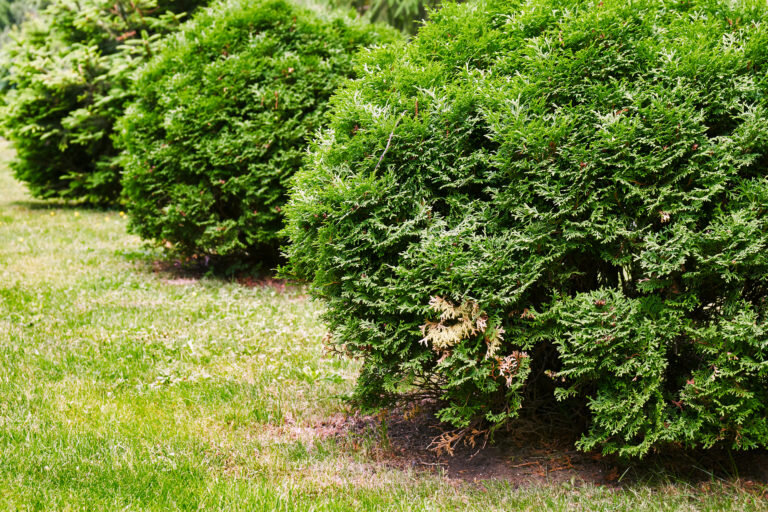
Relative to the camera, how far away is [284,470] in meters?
3.42

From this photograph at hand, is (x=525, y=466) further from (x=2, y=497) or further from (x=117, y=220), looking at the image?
(x=117, y=220)

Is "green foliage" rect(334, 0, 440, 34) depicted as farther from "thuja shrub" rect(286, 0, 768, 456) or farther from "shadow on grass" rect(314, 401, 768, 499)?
"shadow on grass" rect(314, 401, 768, 499)

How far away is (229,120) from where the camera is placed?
7156mm

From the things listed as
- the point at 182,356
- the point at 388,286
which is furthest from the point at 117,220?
the point at 388,286

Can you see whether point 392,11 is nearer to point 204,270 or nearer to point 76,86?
point 76,86

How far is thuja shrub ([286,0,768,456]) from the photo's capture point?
9.61ft

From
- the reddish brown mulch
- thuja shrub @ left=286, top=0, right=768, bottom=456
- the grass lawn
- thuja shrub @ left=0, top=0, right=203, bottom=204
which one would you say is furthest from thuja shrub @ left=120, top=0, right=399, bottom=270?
thuja shrub @ left=0, top=0, right=203, bottom=204

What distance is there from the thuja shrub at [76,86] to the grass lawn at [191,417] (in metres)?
5.84

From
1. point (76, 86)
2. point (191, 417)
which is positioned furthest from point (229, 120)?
point (76, 86)

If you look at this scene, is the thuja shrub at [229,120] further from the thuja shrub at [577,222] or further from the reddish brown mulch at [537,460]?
the thuja shrub at [577,222]

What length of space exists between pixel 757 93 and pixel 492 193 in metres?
1.31

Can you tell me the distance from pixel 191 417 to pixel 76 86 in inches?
408

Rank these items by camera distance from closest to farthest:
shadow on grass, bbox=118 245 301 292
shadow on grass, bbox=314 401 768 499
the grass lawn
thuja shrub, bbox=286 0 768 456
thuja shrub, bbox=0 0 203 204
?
thuja shrub, bbox=286 0 768 456 → the grass lawn → shadow on grass, bbox=314 401 768 499 → shadow on grass, bbox=118 245 301 292 → thuja shrub, bbox=0 0 203 204

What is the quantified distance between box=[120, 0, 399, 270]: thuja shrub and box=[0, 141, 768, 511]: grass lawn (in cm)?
91
